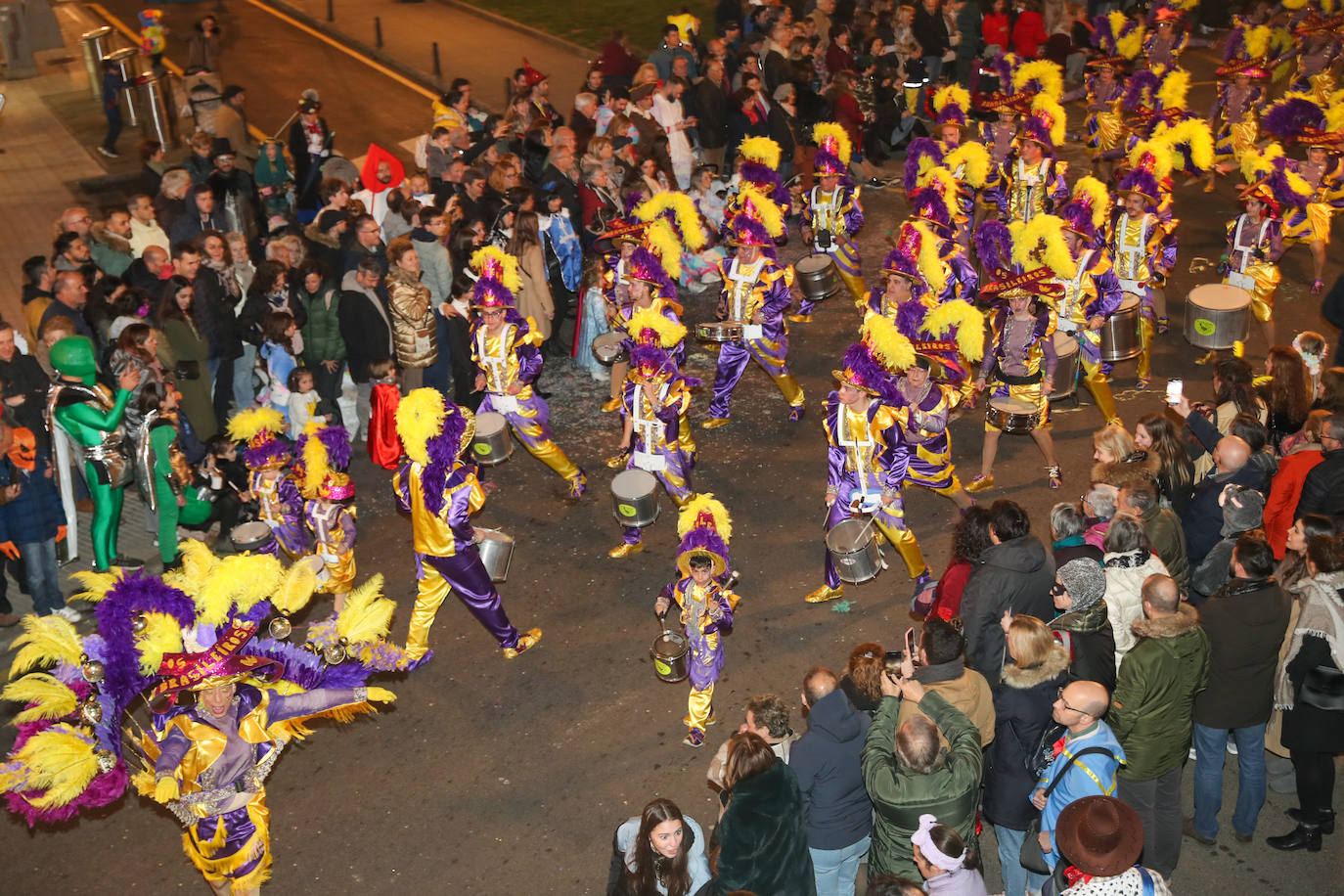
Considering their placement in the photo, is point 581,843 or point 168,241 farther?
point 168,241

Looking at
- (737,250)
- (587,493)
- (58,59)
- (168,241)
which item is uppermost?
(737,250)

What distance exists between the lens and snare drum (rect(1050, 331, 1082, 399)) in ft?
35.1

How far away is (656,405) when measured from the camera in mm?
9727

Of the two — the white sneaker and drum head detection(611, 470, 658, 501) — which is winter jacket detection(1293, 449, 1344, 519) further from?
the white sneaker

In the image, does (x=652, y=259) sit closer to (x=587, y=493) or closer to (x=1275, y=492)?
(x=587, y=493)

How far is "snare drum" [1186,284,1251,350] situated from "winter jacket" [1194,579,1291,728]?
505 centimetres

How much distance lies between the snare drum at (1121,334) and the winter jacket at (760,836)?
23.0ft

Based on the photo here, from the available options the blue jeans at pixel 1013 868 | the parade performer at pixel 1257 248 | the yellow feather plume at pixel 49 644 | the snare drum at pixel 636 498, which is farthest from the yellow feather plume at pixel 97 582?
the parade performer at pixel 1257 248

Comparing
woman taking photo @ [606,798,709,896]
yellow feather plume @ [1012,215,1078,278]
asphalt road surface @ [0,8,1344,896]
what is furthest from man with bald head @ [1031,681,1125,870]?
yellow feather plume @ [1012,215,1078,278]

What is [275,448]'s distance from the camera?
364 inches

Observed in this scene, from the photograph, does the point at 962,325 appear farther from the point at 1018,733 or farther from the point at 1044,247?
the point at 1018,733

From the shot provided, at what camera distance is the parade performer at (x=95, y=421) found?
948cm

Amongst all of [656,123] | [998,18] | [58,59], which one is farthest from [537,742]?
[58,59]

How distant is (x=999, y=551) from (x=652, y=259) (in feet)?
14.6
